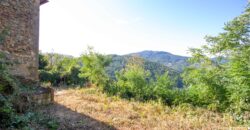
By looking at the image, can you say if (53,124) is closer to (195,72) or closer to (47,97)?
(47,97)

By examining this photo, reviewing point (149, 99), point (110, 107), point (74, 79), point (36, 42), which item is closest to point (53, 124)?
point (110, 107)

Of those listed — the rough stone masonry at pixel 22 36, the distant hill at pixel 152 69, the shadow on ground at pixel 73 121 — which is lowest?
the shadow on ground at pixel 73 121

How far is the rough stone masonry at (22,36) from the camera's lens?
304 inches

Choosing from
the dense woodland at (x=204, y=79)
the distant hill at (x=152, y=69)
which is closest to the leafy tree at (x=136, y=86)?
the dense woodland at (x=204, y=79)

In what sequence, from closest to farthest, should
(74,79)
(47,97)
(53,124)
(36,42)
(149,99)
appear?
(53,124) < (47,97) < (36,42) < (149,99) < (74,79)

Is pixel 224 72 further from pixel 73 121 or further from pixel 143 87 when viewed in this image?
pixel 73 121

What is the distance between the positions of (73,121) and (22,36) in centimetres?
368

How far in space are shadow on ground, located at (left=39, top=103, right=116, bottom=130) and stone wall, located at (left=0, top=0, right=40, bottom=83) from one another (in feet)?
5.41

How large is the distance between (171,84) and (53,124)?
6.47 meters

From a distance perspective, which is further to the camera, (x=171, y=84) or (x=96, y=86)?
(x=96, y=86)

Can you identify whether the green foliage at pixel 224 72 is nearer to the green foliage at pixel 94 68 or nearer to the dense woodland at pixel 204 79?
the dense woodland at pixel 204 79

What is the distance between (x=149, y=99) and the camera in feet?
36.0

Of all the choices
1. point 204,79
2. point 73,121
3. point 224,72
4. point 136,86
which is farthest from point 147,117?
point 136,86

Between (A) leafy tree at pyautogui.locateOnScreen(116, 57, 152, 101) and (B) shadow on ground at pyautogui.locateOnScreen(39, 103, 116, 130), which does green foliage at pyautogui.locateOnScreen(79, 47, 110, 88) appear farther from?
(B) shadow on ground at pyautogui.locateOnScreen(39, 103, 116, 130)
